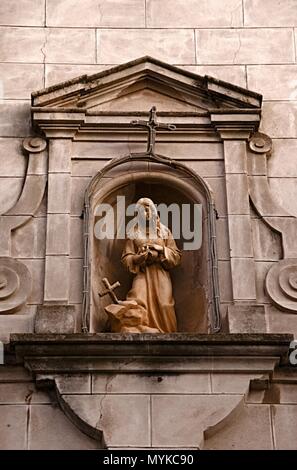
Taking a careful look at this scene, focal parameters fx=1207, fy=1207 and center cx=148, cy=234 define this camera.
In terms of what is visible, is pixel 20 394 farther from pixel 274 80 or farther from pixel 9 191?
pixel 274 80

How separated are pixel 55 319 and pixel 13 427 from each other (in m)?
1.02

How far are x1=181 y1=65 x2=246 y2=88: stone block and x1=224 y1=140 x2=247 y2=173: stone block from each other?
2.80ft

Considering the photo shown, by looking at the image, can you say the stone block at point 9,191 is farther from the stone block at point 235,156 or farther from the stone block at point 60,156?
the stone block at point 235,156

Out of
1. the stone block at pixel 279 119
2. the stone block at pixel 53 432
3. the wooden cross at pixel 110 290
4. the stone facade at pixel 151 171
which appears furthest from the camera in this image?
the stone block at pixel 279 119

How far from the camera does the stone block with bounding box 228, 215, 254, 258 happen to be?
10.8 metres

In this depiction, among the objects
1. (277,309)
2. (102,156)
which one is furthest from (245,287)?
(102,156)

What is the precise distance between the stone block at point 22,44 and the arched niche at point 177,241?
1679mm

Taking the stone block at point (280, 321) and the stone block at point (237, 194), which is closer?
the stone block at point (280, 321)

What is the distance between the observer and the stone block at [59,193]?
432 inches

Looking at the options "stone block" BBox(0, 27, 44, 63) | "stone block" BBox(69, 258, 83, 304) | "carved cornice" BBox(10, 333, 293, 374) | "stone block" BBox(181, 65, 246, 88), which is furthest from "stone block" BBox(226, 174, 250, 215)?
"stone block" BBox(0, 27, 44, 63)

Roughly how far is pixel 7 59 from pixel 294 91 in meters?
2.89

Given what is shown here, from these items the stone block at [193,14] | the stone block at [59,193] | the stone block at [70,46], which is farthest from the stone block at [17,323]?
the stone block at [193,14]

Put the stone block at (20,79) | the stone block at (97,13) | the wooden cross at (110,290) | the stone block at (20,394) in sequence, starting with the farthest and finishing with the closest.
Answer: the stone block at (97,13)
the stone block at (20,79)
the wooden cross at (110,290)
the stone block at (20,394)

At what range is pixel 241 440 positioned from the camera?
969cm
